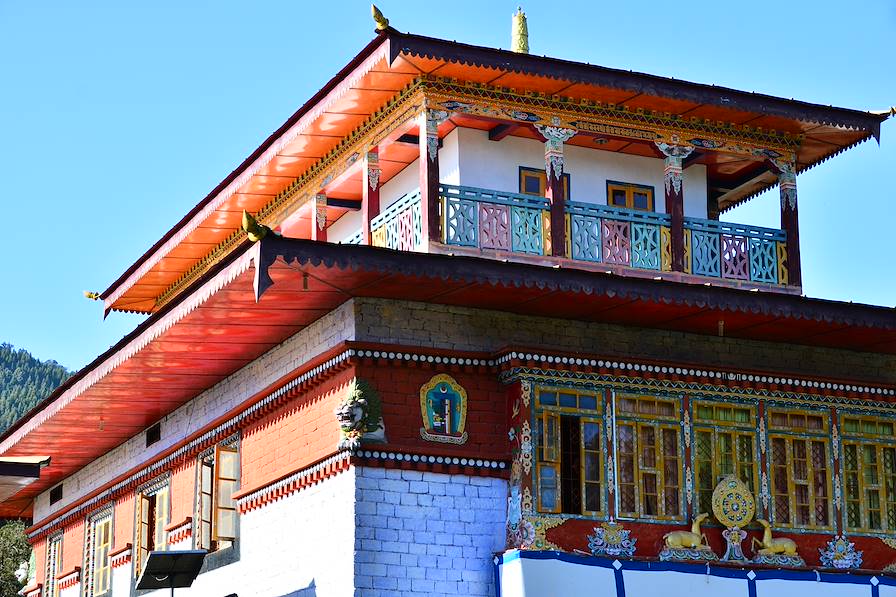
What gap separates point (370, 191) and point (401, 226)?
1.14 metres

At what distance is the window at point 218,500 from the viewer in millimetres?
17375

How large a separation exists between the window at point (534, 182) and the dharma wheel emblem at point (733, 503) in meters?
3.65

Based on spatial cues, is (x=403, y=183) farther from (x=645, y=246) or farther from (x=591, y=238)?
(x=645, y=246)

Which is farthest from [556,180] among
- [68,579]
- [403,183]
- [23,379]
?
[23,379]

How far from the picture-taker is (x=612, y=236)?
1652 cm

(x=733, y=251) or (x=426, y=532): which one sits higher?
(x=733, y=251)

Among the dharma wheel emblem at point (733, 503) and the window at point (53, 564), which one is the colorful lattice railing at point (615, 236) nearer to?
the dharma wheel emblem at point (733, 503)

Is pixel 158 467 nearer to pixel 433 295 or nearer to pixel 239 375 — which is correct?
pixel 239 375

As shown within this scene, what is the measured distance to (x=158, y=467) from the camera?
64.4ft

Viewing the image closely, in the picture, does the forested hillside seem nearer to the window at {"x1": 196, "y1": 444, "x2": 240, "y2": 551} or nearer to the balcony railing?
the window at {"x1": 196, "y1": 444, "x2": 240, "y2": 551}

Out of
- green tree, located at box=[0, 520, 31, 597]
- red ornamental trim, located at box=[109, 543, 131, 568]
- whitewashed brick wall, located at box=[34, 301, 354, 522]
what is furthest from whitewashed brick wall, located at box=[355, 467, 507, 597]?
green tree, located at box=[0, 520, 31, 597]

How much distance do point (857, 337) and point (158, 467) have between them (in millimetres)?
8335

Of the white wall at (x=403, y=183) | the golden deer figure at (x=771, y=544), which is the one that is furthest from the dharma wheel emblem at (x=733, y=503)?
the white wall at (x=403, y=183)

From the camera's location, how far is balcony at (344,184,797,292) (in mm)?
15836
